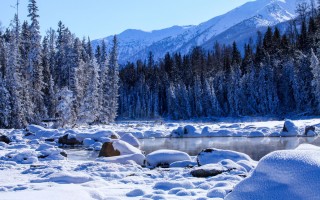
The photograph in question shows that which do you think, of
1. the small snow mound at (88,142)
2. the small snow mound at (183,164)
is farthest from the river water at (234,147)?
the small snow mound at (183,164)

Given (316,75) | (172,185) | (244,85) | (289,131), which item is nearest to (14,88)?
(289,131)

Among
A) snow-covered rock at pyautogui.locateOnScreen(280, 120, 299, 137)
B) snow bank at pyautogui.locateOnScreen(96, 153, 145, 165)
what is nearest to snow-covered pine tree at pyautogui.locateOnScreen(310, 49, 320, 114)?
snow-covered rock at pyautogui.locateOnScreen(280, 120, 299, 137)

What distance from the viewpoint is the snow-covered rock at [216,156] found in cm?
1453

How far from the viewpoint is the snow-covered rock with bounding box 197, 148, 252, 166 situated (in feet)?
47.7

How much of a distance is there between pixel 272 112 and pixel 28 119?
1444 inches

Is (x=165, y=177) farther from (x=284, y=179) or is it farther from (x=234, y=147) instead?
(x=234, y=147)

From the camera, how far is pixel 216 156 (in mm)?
14984

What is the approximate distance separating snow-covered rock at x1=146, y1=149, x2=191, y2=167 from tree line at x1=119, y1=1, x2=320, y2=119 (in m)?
38.6

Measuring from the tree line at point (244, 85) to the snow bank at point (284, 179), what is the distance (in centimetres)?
4780

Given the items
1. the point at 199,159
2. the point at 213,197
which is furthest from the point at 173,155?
the point at 213,197

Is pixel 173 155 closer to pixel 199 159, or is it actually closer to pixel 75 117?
pixel 199 159

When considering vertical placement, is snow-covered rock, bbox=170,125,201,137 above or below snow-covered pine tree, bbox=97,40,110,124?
below

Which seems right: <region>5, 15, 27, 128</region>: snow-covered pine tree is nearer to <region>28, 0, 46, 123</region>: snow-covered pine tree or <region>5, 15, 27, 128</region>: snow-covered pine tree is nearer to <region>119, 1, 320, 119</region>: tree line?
<region>28, 0, 46, 123</region>: snow-covered pine tree

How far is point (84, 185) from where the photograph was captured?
942 cm
